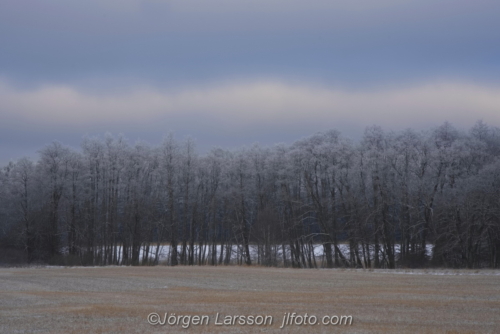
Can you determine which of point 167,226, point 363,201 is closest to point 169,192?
point 167,226

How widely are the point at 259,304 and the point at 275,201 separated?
6236 centimetres

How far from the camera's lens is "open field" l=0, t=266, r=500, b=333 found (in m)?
18.8

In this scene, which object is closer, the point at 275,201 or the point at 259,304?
the point at 259,304

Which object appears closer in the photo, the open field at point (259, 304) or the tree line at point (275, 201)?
the open field at point (259, 304)

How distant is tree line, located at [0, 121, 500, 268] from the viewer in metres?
63.8

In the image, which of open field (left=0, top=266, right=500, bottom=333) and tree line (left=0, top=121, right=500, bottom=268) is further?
tree line (left=0, top=121, right=500, bottom=268)

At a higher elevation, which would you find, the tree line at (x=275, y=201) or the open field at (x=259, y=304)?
the tree line at (x=275, y=201)

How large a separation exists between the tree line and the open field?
83.5ft

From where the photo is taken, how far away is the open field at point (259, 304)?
18.8 metres

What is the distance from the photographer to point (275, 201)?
87562 millimetres

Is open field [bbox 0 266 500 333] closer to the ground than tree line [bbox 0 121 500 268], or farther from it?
closer to the ground

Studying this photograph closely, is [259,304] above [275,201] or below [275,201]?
below

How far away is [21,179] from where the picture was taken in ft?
282

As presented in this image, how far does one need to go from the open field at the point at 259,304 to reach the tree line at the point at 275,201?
25455mm
